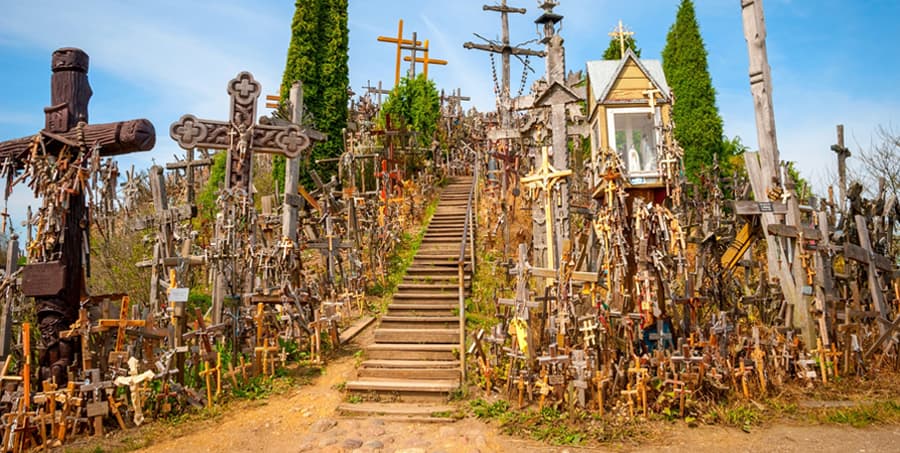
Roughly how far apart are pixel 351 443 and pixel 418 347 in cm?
287

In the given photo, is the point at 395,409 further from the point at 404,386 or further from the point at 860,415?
the point at 860,415

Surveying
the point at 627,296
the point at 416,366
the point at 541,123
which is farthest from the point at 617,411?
the point at 541,123

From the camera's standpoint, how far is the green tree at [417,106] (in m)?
25.4

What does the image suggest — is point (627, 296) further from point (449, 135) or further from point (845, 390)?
point (449, 135)

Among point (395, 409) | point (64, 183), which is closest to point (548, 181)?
point (395, 409)

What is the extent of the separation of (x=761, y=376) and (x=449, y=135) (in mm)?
21443

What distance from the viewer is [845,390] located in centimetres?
764

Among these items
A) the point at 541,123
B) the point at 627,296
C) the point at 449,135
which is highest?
the point at 449,135

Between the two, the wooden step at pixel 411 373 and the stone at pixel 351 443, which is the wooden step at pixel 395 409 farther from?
the stone at pixel 351 443

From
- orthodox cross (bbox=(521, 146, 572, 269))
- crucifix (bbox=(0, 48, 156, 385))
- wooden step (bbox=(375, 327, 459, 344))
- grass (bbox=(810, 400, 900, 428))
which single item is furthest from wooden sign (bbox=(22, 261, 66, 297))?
grass (bbox=(810, 400, 900, 428))

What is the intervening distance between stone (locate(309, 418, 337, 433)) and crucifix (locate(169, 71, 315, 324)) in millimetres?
2895

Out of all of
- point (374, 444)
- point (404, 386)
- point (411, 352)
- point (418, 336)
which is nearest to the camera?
point (374, 444)

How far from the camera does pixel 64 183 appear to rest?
6969 millimetres

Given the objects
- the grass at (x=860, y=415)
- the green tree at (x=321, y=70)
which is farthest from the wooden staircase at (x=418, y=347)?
the green tree at (x=321, y=70)
